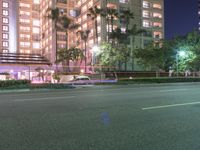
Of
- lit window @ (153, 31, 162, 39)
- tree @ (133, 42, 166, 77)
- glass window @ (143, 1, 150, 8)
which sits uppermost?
glass window @ (143, 1, 150, 8)

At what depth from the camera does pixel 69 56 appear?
212 ft

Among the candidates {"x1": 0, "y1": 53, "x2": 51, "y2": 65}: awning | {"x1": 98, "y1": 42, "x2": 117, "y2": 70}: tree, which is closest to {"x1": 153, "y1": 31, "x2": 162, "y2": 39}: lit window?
{"x1": 98, "y1": 42, "x2": 117, "y2": 70}: tree

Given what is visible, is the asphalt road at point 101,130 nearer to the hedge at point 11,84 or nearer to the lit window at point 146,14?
the hedge at point 11,84

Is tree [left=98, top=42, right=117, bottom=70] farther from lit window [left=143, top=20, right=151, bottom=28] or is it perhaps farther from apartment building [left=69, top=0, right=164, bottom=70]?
lit window [left=143, top=20, right=151, bottom=28]

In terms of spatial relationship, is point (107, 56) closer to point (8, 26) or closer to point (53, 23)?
point (53, 23)

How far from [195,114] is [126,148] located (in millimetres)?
4291

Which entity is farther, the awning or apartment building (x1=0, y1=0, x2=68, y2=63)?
apartment building (x1=0, y1=0, x2=68, y2=63)

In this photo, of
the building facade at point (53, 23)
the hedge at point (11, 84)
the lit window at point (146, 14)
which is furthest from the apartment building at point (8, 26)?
the hedge at point (11, 84)

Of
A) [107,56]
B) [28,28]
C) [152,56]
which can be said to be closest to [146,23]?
[107,56]

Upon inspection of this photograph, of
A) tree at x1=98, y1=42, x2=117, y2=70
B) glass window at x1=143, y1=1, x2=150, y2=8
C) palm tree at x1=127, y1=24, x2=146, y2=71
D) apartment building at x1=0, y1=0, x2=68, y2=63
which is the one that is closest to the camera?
tree at x1=98, y1=42, x2=117, y2=70

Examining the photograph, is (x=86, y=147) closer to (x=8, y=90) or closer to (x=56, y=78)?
(x=8, y=90)

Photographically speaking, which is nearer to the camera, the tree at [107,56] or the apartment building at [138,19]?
the tree at [107,56]

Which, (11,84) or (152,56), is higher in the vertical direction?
(152,56)

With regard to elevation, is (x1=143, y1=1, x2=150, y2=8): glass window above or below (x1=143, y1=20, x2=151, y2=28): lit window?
above
